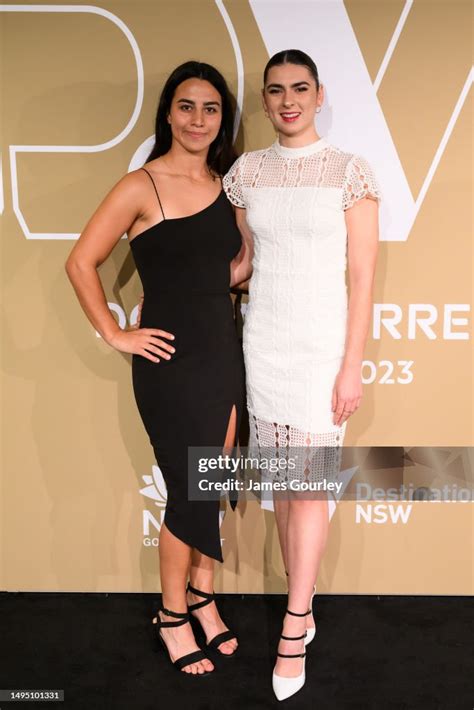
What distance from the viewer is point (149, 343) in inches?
88.0

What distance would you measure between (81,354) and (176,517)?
0.76 m

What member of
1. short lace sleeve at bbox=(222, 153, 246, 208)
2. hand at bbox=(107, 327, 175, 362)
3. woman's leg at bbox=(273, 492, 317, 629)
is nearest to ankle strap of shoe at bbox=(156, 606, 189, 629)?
woman's leg at bbox=(273, 492, 317, 629)

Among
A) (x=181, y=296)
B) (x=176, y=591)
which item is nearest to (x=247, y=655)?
(x=176, y=591)

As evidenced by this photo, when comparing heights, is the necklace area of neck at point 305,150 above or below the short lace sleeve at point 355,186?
Answer: above

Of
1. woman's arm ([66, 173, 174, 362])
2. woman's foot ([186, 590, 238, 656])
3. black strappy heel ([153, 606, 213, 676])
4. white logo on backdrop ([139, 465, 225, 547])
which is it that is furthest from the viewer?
white logo on backdrop ([139, 465, 225, 547])

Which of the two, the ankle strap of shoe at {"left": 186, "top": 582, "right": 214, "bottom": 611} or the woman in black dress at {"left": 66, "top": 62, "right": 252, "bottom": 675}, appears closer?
the woman in black dress at {"left": 66, "top": 62, "right": 252, "bottom": 675}

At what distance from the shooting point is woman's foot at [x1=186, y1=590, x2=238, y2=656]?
7.98 feet

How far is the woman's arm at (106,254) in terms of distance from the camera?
86.3 inches

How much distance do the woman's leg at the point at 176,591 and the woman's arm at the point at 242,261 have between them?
85cm

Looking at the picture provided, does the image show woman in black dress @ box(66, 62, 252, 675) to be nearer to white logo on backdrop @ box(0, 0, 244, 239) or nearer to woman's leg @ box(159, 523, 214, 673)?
woman's leg @ box(159, 523, 214, 673)

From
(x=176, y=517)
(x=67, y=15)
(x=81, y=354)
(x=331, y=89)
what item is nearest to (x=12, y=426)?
(x=81, y=354)

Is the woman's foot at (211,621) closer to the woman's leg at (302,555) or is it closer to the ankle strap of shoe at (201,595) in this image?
the ankle strap of shoe at (201,595)

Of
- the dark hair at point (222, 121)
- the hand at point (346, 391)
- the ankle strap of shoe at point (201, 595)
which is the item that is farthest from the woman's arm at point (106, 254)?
the ankle strap of shoe at point (201, 595)

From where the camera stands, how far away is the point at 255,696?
7.25 feet
